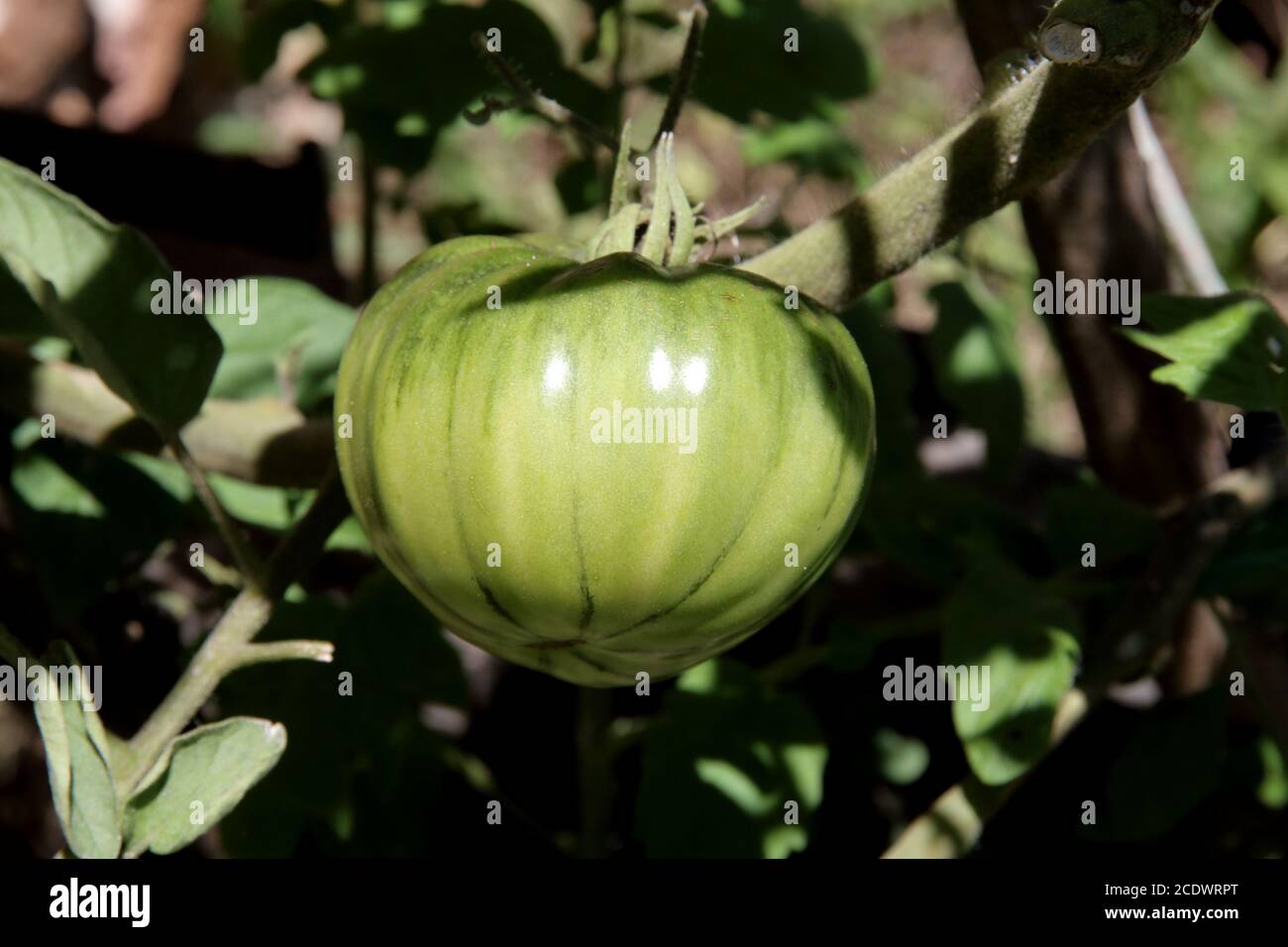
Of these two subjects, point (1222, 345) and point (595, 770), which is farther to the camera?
point (595, 770)

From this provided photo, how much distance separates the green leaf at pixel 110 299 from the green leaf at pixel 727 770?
46 centimetres

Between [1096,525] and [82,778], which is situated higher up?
[1096,525]

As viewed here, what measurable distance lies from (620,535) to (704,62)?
30.4 inches

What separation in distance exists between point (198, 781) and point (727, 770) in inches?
18.4

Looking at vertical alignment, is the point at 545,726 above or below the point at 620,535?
below

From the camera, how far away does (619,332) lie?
639mm

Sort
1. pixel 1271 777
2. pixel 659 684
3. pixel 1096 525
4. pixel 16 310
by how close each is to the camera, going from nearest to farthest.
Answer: pixel 16 310, pixel 1096 525, pixel 1271 777, pixel 659 684

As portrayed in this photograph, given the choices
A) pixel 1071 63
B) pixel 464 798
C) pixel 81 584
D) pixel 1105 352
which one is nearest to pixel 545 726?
pixel 464 798

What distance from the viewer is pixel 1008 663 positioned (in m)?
0.97

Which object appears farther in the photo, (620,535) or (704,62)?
(704,62)

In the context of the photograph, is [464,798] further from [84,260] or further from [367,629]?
[84,260]

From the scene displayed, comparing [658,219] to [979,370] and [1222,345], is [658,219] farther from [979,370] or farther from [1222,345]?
[979,370]

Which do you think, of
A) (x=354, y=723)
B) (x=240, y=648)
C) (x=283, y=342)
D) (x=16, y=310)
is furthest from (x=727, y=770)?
(x=16, y=310)

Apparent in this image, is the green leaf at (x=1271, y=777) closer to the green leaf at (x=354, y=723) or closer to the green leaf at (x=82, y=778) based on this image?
the green leaf at (x=354, y=723)
